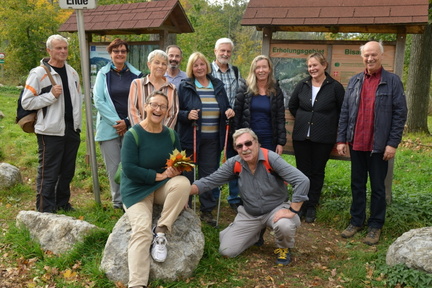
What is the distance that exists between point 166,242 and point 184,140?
61.4 inches

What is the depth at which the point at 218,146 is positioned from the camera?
17.3 ft

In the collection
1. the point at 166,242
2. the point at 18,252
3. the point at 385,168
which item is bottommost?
the point at 18,252

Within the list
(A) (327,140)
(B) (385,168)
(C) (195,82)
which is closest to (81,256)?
(C) (195,82)

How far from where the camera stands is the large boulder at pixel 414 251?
392cm

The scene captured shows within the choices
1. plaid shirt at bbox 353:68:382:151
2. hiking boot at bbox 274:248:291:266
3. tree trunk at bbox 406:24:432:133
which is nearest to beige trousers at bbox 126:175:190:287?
hiking boot at bbox 274:248:291:266

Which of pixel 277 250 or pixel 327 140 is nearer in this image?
pixel 277 250

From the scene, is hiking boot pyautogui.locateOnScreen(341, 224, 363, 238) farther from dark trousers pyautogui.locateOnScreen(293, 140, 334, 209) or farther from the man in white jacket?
the man in white jacket

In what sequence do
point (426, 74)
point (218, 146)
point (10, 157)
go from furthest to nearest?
point (426, 74) → point (10, 157) → point (218, 146)

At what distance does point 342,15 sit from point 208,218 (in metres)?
3.17

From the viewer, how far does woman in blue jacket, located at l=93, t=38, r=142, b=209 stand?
16.9ft

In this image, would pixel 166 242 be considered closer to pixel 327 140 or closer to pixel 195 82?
pixel 195 82

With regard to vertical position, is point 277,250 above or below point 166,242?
below

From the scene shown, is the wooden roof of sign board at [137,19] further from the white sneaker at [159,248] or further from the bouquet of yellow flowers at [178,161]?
the white sneaker at [159,248]

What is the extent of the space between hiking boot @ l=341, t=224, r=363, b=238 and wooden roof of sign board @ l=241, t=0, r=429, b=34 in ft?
8.45
